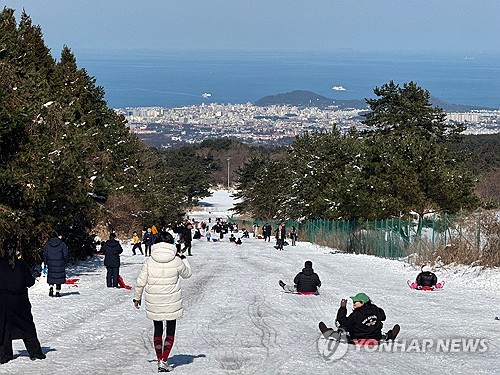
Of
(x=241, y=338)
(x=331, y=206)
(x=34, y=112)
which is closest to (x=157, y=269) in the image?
(x=241, y=338)

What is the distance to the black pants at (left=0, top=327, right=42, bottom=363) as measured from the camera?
1140 centimetres

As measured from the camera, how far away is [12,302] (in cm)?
1123

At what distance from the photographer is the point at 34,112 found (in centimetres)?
2567

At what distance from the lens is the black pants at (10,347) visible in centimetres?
1140

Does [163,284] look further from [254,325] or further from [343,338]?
[254,325]

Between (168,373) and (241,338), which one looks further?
(241,338)

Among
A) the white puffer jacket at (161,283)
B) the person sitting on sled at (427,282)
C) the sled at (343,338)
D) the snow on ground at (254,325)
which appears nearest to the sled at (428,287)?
the person sitting on sled at (427,282)

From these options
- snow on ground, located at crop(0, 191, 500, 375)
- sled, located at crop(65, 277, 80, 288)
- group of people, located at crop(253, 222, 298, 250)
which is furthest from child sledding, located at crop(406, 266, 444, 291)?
group of people, located at crop(253, 222, 298, 250)

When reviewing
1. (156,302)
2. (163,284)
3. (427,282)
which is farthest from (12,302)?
(427,282)

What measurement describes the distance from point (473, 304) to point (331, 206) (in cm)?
3500

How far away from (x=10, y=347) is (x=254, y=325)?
5.11m

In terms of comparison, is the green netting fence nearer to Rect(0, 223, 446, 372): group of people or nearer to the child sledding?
the child sledding

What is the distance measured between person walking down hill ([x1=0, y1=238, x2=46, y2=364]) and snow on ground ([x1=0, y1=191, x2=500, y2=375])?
325 mm

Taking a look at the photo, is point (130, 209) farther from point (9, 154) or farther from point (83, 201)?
point (9, 154)
